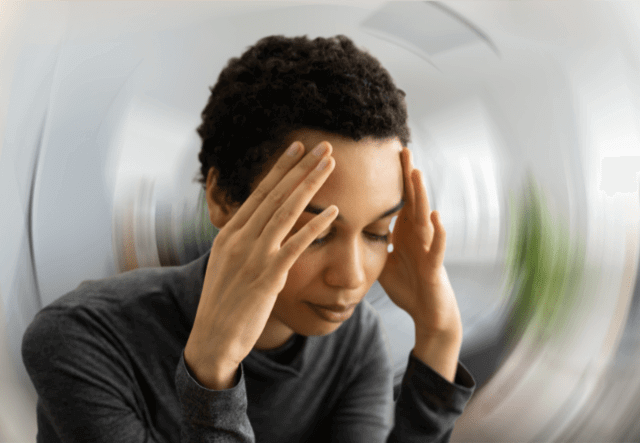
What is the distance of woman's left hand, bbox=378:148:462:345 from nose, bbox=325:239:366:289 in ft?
0.36

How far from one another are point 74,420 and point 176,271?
173 mm

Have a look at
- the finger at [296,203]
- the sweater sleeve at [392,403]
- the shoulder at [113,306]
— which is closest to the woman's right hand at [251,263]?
the finger at [296,203]

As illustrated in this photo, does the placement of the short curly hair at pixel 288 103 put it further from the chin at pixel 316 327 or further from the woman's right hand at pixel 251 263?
the chin at pixel 316 327

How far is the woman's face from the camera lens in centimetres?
43

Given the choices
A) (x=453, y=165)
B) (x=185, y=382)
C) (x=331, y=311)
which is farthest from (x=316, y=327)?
(x=453, y=165)

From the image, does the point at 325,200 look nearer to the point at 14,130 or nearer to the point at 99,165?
the point at 99,165

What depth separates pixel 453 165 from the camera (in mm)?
614

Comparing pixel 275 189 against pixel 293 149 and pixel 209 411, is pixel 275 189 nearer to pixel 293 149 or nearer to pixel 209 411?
pixel 293 149

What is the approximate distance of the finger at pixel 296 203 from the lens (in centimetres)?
40

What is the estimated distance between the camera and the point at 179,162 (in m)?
0.55

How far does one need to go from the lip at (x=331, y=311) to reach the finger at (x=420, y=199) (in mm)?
125

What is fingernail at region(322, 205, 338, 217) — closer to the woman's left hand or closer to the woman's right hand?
the woman's right hand

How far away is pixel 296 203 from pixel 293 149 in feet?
0.18

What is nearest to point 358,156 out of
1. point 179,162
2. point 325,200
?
point 325,200
